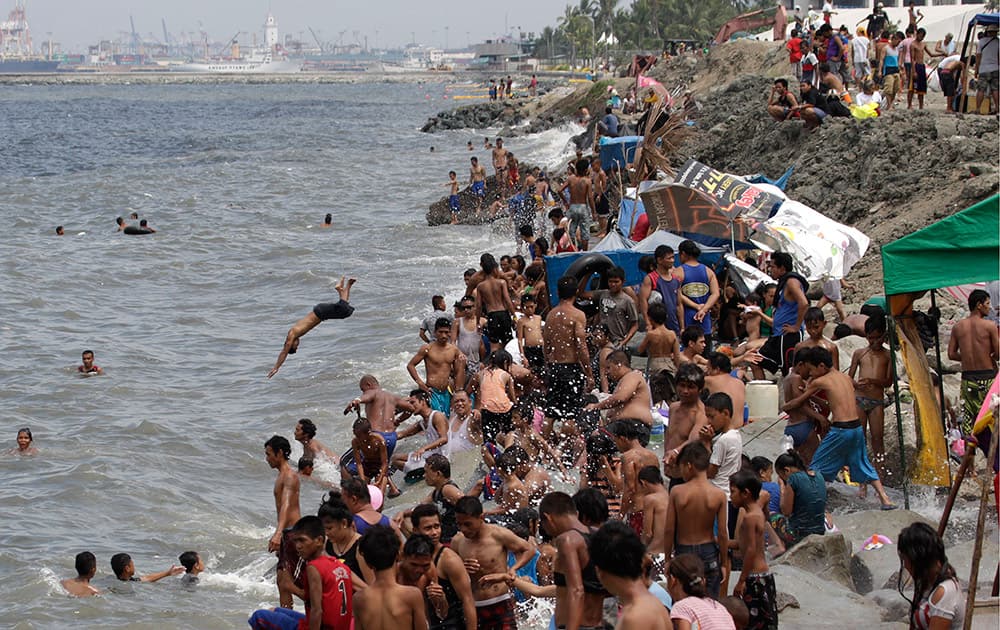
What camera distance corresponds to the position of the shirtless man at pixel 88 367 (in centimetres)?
1811

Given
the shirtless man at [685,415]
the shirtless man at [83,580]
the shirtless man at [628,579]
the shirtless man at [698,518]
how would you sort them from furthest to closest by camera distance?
the shirtless man at [83,580], the shirtless man at [685,415], the shirtless man at [698,518], the shirtless man at [628,579]

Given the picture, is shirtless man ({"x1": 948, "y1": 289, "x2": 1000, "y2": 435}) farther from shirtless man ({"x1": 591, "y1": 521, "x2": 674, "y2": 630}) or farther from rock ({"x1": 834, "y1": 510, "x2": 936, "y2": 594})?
shirtless man ({"x1": 591, "y1": 521, "x2": 674, "y2": 630})

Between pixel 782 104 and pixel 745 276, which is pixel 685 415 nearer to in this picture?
pixel 745 276

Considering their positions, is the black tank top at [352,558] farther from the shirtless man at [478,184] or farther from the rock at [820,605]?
the shirtless man at [478,184]

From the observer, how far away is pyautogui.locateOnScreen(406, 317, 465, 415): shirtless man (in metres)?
11.6

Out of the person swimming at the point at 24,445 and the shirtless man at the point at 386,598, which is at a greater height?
the shirtless man at the point at 386,598

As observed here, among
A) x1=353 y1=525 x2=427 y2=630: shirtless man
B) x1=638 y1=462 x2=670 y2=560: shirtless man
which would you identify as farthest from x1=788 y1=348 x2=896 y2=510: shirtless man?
x1=353 y1=525 x2=427 y2=630: shirtless man

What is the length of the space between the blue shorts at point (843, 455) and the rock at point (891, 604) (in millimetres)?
1510

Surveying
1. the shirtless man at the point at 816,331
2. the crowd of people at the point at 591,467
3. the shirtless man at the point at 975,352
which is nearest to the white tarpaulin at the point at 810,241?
the crowd of people at the point at 591,467

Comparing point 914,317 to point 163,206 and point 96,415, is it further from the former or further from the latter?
point 163,206

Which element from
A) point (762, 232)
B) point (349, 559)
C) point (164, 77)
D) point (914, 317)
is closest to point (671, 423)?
point (914, 317)

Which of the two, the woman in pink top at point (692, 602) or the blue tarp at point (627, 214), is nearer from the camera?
the woman in pink top at point (692, 602)

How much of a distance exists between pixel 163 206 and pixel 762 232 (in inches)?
1123

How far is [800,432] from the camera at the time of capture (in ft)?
29.7
